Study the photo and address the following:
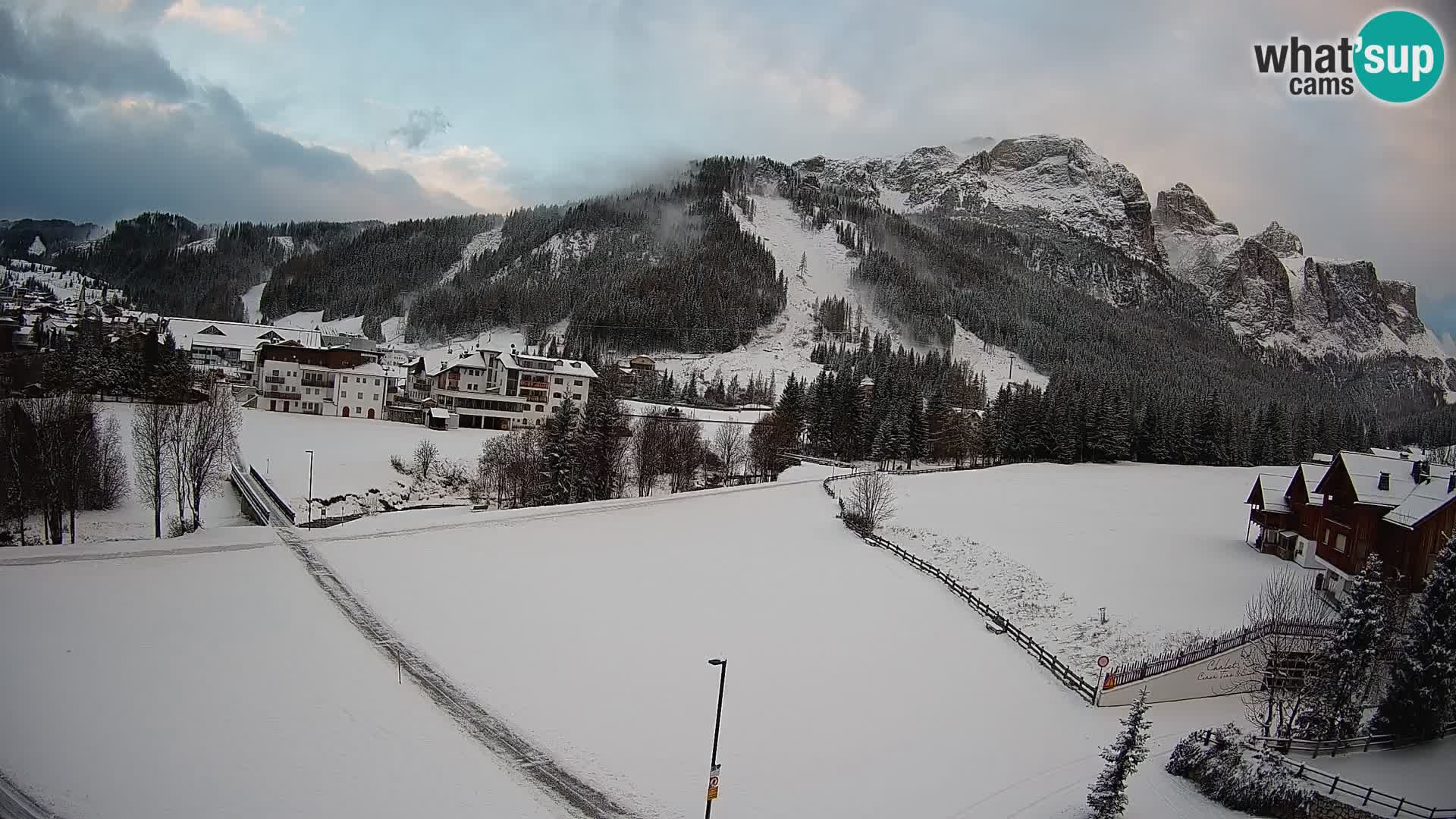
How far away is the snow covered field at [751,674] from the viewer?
18328 millimetres

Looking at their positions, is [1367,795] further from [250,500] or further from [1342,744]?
[250,500]

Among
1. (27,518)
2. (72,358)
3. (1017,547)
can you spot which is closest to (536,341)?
(72,358)

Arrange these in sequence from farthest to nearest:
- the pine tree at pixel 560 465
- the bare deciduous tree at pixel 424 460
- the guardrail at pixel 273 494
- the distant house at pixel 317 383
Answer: the distant house at pixel 317 383
the bare deciduous tree at pixel 424 460
the pine tree at pixel 560 465
the guardrail at pixel 273 494

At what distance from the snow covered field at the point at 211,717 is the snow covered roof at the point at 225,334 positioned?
264ft

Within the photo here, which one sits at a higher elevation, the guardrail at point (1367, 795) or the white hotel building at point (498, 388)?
the white hotel building at point (498, 388)

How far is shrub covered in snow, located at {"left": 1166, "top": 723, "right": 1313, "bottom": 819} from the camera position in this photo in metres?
16.3

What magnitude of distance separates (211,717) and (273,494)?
2904 cm

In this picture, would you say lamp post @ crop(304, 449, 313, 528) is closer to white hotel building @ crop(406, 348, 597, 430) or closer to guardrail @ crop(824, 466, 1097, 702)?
white hotel building @ crop(406, 348, 597, 430)

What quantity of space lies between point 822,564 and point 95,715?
28.5 meters

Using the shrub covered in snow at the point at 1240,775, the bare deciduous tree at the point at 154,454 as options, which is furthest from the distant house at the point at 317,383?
the shrub covered in snow at the point at 1240,775

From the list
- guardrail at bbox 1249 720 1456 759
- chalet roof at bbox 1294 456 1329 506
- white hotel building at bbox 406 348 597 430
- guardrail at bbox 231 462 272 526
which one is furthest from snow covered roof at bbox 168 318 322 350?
guardrail at bbox 1249 720 1456 759

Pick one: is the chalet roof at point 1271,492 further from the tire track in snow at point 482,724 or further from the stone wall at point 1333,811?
the tire track in snow at point 482,724

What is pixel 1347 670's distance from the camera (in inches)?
776

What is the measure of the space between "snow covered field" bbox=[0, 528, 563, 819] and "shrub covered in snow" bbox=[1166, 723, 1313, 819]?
51.2 ft
